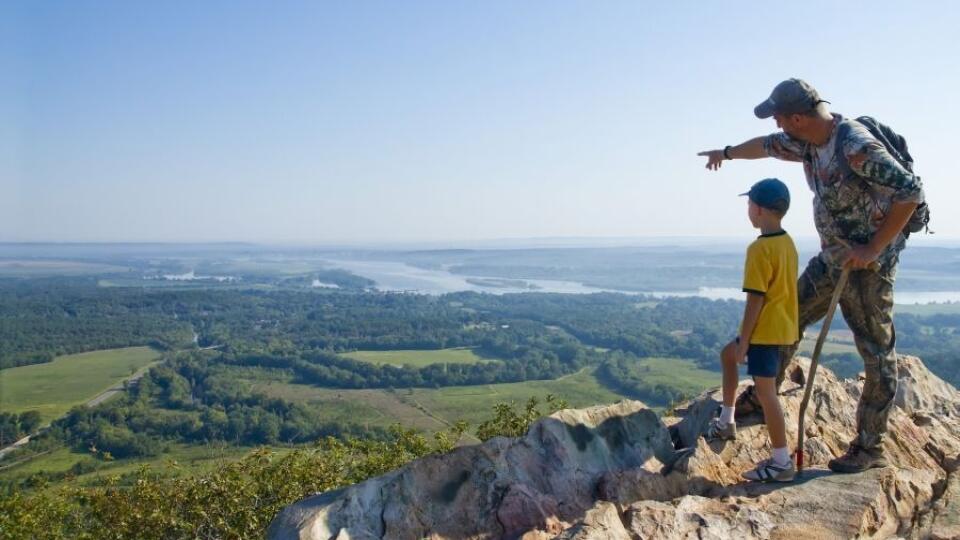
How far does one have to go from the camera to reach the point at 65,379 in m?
71.2

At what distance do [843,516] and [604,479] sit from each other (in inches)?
68.7

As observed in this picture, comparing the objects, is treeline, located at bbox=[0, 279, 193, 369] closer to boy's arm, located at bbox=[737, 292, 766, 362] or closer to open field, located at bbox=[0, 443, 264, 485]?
open field, located at bbox=[0, 443, 264, 485]

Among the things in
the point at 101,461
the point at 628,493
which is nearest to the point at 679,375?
the point at 101,461

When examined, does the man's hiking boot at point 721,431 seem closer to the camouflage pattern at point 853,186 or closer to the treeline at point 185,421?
the camouflage pattern at point 853,186

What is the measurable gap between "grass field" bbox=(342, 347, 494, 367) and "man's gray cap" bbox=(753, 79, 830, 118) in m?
72.4

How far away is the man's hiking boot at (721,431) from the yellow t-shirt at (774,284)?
1005 millimetres

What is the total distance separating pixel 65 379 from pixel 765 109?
83.1m

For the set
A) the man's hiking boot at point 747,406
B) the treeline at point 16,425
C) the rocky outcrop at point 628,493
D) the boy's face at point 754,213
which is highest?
the boy's face at point 754,213

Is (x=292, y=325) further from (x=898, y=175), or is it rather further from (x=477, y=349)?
(x=898, y=175)

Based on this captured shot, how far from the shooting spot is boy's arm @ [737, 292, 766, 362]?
17.0 ft

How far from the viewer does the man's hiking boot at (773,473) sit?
525 centimetres

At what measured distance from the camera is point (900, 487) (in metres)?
5.10

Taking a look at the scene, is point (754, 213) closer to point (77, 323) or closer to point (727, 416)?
point (727, 416)

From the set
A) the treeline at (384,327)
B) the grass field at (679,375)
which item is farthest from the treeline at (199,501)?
the grass field at (679,375)
